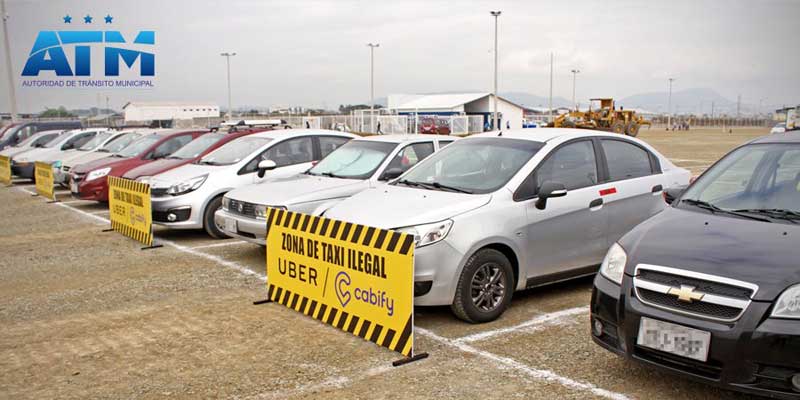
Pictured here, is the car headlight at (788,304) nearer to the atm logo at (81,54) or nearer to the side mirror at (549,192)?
the side mirror at (549,192)

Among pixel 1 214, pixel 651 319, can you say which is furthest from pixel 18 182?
pixel 651 319

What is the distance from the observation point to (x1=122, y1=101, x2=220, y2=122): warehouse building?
228 ft

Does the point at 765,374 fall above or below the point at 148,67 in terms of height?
below

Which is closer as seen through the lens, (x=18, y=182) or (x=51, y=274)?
(x=51, y=274)

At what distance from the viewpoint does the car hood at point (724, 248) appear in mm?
3678

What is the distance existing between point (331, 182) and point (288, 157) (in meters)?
2.08

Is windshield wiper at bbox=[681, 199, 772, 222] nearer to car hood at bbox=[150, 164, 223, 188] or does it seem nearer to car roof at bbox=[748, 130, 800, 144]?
car roof at bbox=[748, 130, 800, 144]

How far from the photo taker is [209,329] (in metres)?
5.73

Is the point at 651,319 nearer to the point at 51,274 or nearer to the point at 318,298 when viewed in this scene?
the point at 318,298

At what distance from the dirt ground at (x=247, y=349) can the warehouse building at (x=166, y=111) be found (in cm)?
6339

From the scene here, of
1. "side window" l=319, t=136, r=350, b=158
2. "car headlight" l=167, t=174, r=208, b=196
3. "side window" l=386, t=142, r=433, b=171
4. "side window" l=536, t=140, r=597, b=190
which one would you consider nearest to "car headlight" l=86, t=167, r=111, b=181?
"car headlight" l=167, t=174, r=208, b=196

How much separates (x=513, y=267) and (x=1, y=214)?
1176 cm

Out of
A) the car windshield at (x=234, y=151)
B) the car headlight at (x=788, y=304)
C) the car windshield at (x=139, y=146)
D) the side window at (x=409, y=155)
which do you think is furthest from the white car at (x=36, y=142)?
the car headlight at (x=788, y=304)

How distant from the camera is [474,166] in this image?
6.60 meters
